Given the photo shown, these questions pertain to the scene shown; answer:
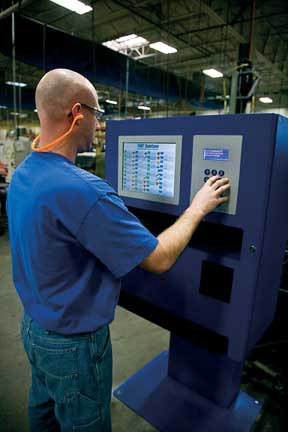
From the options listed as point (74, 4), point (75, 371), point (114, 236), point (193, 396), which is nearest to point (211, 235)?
point (114, 236)

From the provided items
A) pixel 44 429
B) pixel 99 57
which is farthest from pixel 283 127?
pixel 99 57

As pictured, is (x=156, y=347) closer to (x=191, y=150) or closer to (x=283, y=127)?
(x=191, y=150)

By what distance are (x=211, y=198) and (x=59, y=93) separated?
501mm

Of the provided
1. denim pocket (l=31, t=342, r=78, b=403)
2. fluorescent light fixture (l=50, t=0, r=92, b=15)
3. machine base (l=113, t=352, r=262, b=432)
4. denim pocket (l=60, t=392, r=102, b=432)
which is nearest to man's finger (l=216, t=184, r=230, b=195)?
denim pocket (l=31, t=342, r=78, b=403)

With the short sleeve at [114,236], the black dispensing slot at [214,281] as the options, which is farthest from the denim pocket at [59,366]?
the black dispensing slot at [214,281]

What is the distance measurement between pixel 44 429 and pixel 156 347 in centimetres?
101

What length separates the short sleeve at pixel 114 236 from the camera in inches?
27.5

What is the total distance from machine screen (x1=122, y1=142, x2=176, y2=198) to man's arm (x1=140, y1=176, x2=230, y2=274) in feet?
0.48

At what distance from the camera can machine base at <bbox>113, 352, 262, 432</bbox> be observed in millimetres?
1349

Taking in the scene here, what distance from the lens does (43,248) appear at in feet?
2.43

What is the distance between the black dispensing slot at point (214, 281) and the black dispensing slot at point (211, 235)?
6 centimetres

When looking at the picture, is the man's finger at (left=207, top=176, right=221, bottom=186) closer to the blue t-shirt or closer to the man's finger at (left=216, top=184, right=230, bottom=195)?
the man's finger at (left=216, top=184, right=230, bottom=195)

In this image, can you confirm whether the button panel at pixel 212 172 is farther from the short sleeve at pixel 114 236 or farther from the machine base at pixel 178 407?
the machine base at pixel 178 407

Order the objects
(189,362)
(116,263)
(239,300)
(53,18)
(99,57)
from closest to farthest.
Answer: (116,263)
(239,300)
(189,362)
(99,57)
(53,18)
